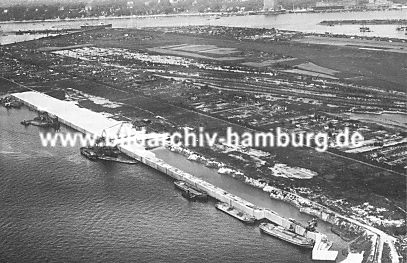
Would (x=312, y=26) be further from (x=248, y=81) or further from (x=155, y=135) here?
(x=155, y=135)

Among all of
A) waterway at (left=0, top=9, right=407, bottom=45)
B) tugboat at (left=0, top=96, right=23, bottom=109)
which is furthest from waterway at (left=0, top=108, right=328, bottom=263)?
waterway at (left=0, top=9, right=407, bottom=45)

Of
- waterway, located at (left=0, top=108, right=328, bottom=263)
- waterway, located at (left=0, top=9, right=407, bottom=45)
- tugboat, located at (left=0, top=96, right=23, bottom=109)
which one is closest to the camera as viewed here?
waterway, located at (left=0, top=108, right=328, bottom=263)

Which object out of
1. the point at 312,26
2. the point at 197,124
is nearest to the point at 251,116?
the point at 197,124

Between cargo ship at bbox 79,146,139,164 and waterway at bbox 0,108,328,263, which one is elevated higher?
cargo ship at bbox 79,146,139,164

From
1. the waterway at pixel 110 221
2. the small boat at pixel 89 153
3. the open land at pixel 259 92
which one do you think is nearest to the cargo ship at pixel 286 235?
the waterway at pixel 110 221

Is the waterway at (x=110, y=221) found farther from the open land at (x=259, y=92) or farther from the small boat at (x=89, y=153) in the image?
the open land at (x=259, y=92)

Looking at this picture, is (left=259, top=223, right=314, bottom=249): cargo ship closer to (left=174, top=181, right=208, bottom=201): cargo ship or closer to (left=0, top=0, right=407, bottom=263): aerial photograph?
(left=0, top=0, right=407, bottom=263): aerial photograph
